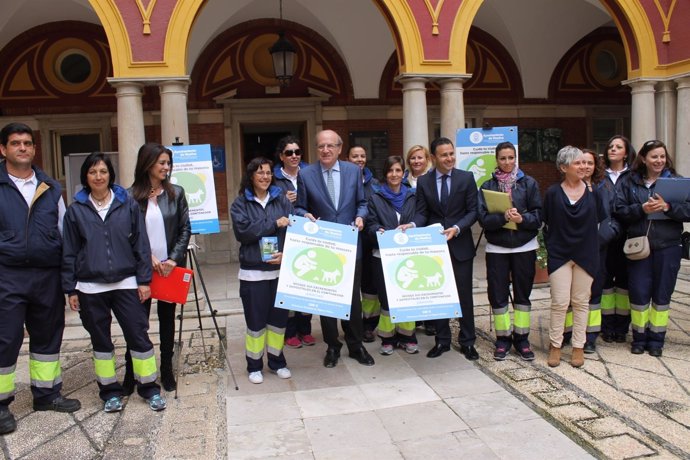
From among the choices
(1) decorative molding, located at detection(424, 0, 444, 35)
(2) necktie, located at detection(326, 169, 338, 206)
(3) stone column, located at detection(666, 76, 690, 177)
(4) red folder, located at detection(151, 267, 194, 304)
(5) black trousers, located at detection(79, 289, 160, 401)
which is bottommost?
(5) black trousers, located at detection(79, 289, 160, 401)

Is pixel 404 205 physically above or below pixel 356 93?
below

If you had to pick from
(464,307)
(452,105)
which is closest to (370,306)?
(464,307)

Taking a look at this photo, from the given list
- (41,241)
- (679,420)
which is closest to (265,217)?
(41,241)

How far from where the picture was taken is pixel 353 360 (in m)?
5.12

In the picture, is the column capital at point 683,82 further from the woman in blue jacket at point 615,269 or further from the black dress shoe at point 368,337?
the black dress shoe at point 368,337

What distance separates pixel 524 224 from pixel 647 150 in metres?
1.33

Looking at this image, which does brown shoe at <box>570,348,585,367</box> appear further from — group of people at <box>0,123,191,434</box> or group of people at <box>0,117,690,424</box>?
group of people at <box>0,123,191,434</box>

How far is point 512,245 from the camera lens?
4.92 meters

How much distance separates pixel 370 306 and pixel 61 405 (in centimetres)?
272

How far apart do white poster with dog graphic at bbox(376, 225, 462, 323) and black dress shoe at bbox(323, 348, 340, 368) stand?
72 cm

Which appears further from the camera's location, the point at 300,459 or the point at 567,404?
the point at 567,404

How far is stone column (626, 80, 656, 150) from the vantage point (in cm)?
879

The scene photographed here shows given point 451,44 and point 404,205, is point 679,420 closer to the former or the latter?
point 404,205

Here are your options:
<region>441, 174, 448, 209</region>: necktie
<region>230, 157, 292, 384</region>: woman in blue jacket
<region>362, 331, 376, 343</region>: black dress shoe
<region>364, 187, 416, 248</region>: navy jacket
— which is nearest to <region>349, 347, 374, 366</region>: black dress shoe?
<region>362, 331, 376, 343</region>: black dress shoe
